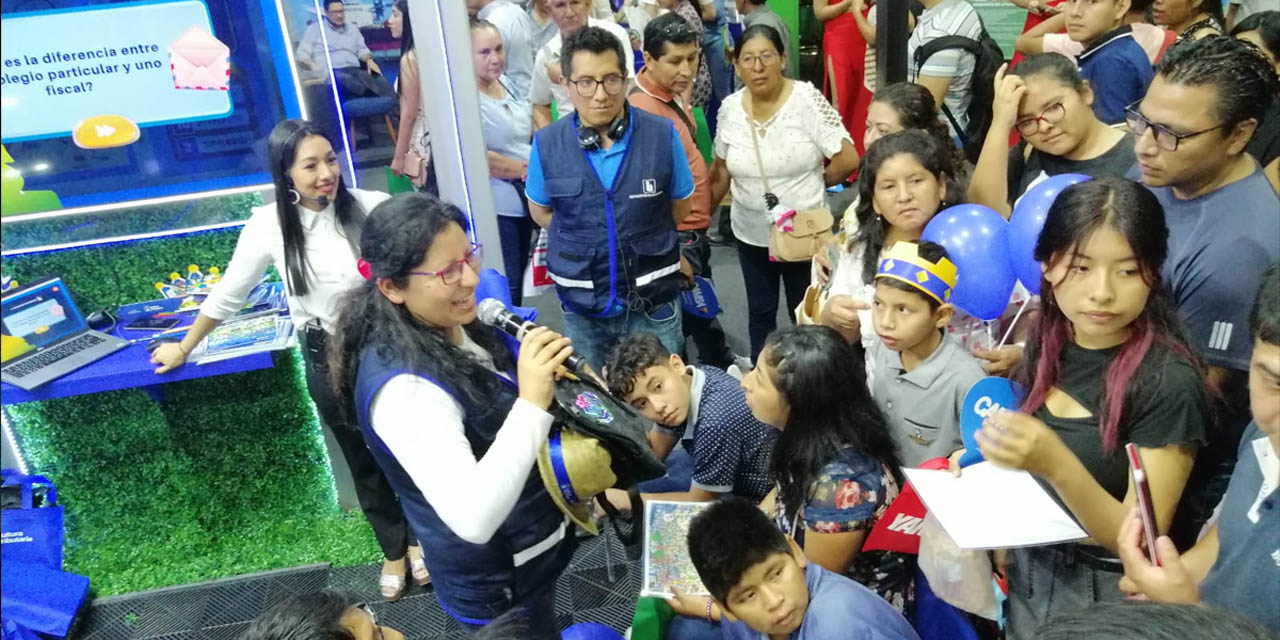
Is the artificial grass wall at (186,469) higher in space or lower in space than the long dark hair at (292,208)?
lower

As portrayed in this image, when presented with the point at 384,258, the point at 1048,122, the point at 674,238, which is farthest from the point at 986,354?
the point at 384,258

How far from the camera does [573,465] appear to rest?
1854 mm

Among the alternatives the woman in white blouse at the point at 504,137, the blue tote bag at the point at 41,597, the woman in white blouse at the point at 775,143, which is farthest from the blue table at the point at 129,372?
the woman in white blouse at the point at 775,143

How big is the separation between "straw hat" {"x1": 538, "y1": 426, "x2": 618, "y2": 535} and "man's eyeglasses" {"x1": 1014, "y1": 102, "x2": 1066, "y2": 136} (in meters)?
1.58

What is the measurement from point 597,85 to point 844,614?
6.12 feet

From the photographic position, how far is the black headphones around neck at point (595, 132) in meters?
3.00

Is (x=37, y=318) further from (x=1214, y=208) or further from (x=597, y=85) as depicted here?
(x=1214, y=208)

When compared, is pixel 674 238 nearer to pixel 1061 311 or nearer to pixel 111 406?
pixel 1061 311

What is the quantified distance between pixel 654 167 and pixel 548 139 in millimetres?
385

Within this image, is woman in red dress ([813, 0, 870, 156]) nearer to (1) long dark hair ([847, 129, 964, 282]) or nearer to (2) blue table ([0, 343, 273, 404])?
(1) long dark hair ([847, 129, 964, 282])

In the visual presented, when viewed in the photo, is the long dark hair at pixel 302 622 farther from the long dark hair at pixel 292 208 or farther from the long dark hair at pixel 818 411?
the long dark hair at pixel 292 208

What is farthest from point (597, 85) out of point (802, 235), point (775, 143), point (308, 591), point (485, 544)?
point (308, 591)

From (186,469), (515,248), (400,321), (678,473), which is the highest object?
Result: (400,321)

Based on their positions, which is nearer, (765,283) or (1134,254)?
(1134,254)
